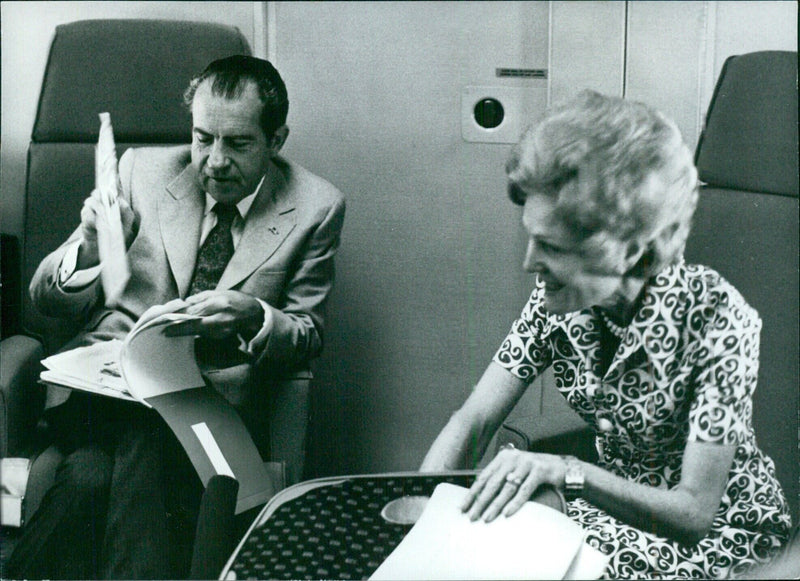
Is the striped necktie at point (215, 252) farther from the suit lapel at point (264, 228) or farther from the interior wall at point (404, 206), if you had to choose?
the interior wall at point (404, 206)

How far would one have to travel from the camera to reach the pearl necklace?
3.63 feet

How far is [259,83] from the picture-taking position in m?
1.23

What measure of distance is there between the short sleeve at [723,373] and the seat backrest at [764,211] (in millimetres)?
168

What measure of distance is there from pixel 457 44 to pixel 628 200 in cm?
43

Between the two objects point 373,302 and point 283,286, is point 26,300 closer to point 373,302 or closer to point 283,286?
point 283,286

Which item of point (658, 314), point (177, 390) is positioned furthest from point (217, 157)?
point (658, 314)

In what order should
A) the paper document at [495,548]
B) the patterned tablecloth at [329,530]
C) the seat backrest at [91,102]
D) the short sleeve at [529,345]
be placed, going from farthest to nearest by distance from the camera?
the seat backrest at [91,102], the short sleeve at [529,345], the patterned tablecloth at [329,530], the paper document at [495,548]

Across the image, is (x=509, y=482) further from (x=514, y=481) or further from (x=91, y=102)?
(x=91, y=102)

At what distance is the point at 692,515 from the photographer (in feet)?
3.37

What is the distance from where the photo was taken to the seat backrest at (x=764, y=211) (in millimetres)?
1229

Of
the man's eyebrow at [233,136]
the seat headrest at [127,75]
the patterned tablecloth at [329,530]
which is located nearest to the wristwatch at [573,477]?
the patterned tablecloth at [329,530]

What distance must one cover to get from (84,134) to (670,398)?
1.07 meters

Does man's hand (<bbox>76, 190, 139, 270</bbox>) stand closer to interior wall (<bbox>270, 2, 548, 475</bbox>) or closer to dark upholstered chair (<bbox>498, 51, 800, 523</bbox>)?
interior wall (<bbox>270, 2, 548, 475</bbox>)

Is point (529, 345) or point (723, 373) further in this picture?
point (529, 345)
